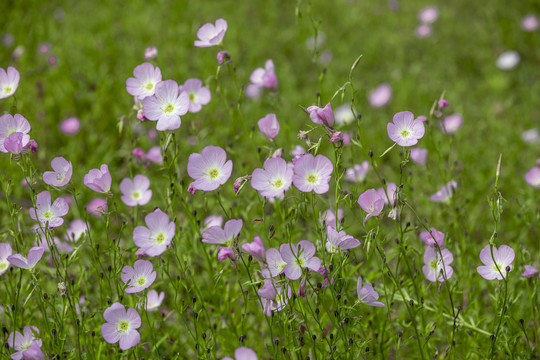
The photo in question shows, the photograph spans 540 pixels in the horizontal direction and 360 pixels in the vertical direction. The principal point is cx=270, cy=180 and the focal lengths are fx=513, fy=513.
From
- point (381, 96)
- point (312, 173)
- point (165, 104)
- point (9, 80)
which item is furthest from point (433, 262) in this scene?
point (381, 96)

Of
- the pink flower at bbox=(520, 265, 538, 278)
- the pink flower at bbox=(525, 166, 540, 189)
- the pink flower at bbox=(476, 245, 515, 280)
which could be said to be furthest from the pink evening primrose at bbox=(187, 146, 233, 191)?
the pink flower at bbox=(525, 166, 540, 189)

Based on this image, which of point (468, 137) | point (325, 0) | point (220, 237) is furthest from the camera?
point (325, 0)

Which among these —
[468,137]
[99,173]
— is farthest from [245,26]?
[99,173]

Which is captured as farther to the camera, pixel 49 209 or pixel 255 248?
pixel 49 209

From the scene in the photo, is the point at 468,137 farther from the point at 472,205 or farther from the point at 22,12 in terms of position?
the point at 22,12

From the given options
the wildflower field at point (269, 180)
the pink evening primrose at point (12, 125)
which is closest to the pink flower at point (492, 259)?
the wildflower field at point (269, 180)

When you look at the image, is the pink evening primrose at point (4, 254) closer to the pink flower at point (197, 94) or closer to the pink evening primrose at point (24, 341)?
the pink evening primrose at point (24, 341)

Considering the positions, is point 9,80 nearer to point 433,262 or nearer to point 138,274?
point 138,274
